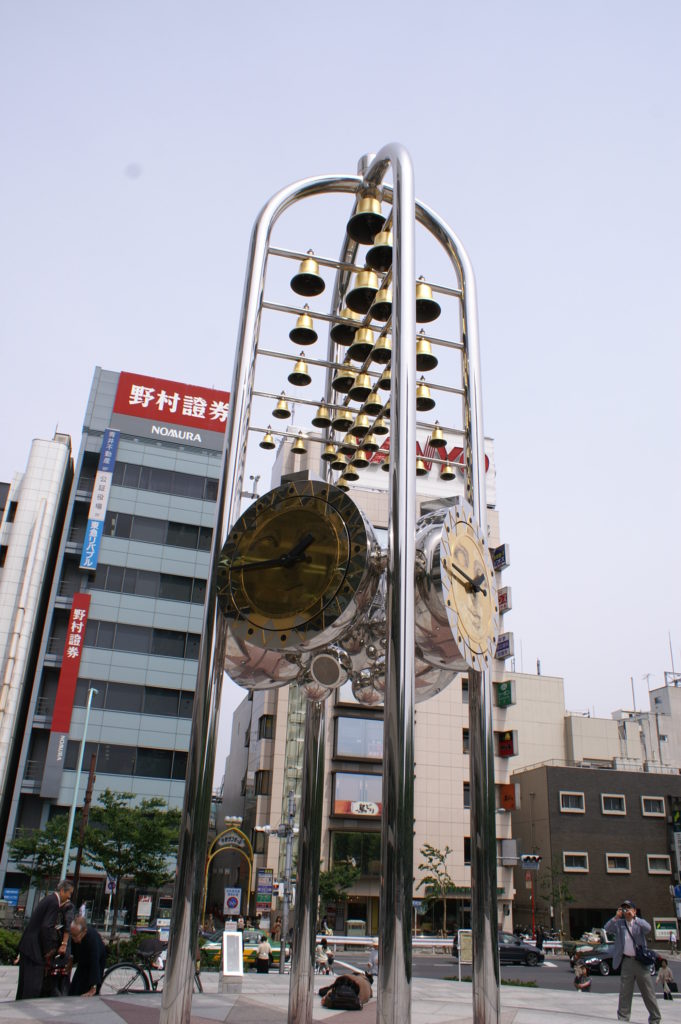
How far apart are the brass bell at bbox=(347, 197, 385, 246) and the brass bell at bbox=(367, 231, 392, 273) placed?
113mm

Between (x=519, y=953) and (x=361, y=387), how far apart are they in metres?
35.0

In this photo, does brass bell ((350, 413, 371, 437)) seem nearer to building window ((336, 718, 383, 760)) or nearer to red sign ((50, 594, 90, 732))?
red sign ((50, 594, 90, 732))

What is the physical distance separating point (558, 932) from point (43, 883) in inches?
1390

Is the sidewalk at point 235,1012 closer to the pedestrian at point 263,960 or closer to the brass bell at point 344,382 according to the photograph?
the brass bell at point 344,382

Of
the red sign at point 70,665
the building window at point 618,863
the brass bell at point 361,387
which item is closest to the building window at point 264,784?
the red sign at point 70,665

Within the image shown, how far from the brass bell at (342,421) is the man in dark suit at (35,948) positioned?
21.9 feet

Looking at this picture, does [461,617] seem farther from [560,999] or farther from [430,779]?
[430,779]

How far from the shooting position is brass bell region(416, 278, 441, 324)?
8273 millimetres

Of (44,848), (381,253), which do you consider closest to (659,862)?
(44,848)

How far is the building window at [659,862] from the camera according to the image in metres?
63.6

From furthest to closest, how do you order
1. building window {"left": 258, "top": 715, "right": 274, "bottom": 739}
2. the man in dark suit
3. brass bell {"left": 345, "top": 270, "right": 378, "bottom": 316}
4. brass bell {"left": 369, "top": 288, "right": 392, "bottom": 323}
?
building window {"left": 258, "top": 715, "right": 274, "bottom": 739}, the man in dark suit, brass bell {"left": 345, "top": 270, "right": 378, "bottom": 316}, brass bell {"left": 369, "top": 288, "right": 392, "bottom": 323}

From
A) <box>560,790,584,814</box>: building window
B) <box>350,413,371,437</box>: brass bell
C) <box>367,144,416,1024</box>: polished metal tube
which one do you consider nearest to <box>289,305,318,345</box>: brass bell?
<box>350,413,371,437</box>: brass bell

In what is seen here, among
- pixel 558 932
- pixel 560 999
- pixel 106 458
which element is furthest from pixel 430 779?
pixel 560 999

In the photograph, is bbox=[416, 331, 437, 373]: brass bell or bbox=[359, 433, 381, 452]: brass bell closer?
bbox=[416, 331, 437, 373]: brass bell
